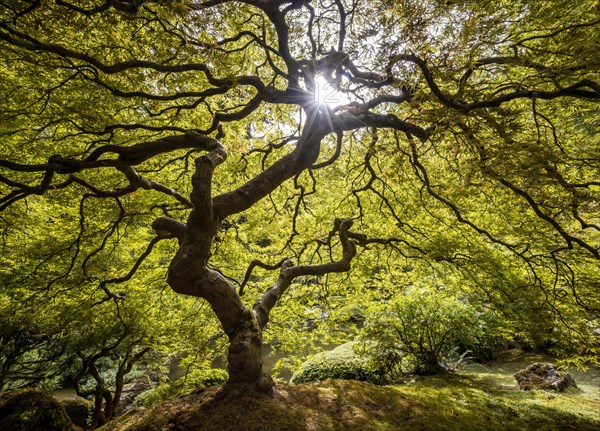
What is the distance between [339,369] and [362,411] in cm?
397

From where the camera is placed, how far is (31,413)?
2.98 m

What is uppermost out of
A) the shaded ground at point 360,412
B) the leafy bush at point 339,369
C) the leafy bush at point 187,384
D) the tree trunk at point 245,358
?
the tree trunk at point 245,358

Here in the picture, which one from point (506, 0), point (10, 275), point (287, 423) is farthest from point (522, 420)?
point (10, 275)

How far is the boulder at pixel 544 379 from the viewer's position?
4.88 m

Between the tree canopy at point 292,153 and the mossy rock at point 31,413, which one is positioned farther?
the mossy rock at point 31,413

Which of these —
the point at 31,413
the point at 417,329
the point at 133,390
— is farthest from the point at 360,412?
the point at 133,390

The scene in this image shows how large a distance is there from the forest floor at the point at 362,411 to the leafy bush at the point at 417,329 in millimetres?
1405

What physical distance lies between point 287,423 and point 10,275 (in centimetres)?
649

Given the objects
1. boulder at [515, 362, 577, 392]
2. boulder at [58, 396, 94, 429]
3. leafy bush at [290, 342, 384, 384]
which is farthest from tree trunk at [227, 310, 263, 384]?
boulder at [58, 396, 94, 429]

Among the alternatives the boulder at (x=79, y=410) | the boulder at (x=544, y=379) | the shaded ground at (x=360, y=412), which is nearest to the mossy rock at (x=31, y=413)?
the shaded ground at (x=360, y=412)

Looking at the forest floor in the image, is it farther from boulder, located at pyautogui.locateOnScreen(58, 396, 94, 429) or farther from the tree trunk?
boulder, located at pyautogui.locateOnScreen(58, 396, 94, 429)

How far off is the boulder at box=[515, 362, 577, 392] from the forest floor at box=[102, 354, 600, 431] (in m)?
0.73

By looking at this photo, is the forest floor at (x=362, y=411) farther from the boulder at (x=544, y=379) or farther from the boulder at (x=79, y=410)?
the boulder at (x=79, y=410)

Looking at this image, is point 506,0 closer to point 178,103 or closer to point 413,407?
point 413,407
